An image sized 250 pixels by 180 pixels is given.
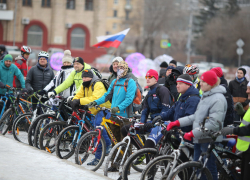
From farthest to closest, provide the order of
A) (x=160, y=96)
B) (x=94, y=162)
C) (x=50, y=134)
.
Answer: (x=50, y=134) → (x=94, y=162) → (x=160, y=96)

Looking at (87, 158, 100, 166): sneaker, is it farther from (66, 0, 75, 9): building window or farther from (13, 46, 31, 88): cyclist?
(66, 0, 75, 9): building window

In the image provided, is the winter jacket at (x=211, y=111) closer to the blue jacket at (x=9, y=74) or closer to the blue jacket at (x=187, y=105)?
the blue jacket at (x=187, y=105)

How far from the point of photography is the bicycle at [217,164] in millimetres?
4986

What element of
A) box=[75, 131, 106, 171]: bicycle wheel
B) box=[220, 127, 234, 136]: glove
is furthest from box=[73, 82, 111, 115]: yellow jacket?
box=[220, 127, 234, 136]: glove

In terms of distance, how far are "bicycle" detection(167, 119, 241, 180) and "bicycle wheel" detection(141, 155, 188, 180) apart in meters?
0.21

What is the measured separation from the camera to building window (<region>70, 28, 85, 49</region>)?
150 ft

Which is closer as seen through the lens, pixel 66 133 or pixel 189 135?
pixel 189 135

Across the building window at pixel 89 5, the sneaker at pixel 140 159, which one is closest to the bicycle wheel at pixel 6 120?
the sneaker at pixel 140 159

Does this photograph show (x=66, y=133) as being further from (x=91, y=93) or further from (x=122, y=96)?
(x=122, y=96)

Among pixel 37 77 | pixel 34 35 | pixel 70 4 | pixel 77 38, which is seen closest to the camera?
pixel 37 77

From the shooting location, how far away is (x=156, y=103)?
689cm

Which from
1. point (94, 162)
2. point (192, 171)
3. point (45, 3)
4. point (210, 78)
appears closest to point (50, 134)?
point (94, 162)

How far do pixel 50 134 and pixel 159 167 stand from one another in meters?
3.11

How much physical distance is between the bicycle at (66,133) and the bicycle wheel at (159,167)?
91.6 inches
